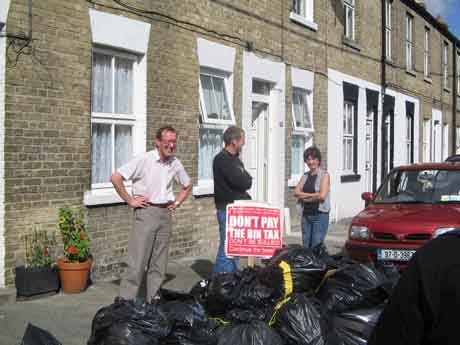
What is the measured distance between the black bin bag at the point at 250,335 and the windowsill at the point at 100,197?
4.36m

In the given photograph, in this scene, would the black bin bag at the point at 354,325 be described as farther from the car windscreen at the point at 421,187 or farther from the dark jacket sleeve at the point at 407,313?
the car windscreen at the point at 421,187

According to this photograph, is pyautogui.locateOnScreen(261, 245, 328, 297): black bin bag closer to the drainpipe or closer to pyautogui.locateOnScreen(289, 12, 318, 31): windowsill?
pyautogui.locateOnScreen(289, 12, 318, 31): windowsill

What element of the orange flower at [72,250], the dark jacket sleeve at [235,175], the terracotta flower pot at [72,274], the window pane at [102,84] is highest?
the window pane at [102,84]

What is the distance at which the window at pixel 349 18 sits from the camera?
57.7 feet

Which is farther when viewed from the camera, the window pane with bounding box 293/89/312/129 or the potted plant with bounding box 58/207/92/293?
the window pane with bounding box 293/89/312/129

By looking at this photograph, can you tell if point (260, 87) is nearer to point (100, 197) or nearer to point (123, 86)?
point (123, 86)

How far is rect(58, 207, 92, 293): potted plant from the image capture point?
7.66m

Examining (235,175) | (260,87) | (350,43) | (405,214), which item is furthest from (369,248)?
(350,43)

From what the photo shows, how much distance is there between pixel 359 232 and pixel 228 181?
1.96m

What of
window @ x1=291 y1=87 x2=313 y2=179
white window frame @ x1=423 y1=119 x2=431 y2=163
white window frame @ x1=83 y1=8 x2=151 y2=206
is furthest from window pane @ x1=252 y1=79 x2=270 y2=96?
white window frame @ x1=423 y1=119 x2=431 y2=163

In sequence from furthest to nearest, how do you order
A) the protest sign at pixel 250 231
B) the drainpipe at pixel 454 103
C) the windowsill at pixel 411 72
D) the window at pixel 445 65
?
the drainpipe at pixel 454 103, the window at pixel 445 65, the windowsill at pixel 411 72, the protest sign at pixel 250 231

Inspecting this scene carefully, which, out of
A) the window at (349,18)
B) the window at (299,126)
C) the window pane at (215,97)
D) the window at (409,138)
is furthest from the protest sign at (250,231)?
the window at (409,138)

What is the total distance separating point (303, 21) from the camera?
47.3 feet

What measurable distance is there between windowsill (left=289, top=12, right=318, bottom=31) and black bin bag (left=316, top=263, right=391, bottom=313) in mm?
9439
